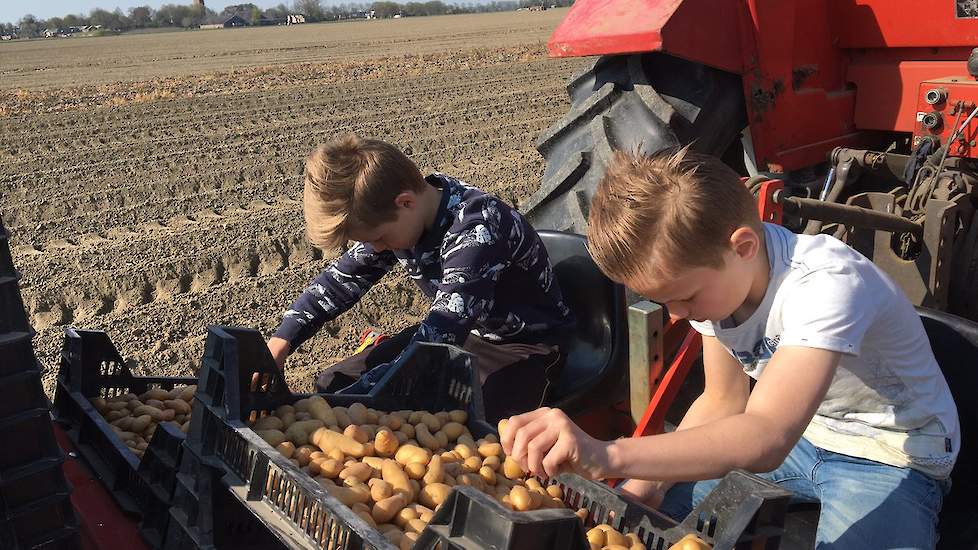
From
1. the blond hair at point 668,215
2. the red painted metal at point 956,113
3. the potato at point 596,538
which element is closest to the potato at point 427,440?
the potato at point 596,538

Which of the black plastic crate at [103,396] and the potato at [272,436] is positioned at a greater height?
the potato at [272,436]

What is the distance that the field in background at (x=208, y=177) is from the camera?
4281mm

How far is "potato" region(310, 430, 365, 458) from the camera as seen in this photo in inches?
Result: 68.7

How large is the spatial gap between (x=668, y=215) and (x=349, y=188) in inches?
40.3

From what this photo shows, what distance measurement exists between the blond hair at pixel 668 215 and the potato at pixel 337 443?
60cm

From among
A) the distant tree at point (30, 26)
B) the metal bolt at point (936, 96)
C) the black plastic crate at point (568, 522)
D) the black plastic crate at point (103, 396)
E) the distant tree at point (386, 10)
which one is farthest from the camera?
the distant tree at point (386, 10)

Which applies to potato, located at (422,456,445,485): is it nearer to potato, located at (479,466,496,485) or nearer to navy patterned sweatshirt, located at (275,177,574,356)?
potato, located at (479,466,496,485)

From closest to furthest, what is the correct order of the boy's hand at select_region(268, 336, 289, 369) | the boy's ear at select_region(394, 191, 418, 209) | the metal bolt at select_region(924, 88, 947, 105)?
the boy's ear at select_region(394, 191, 418, 209)
the boy's hand at select_region(268, 336, 289, 369)
the metal bolt at select_region(924, 88, 947, 105)

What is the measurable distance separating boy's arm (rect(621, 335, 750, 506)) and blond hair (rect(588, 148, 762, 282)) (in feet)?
1.24

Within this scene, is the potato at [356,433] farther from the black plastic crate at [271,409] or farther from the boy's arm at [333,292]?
the boy's arm at [333,292]

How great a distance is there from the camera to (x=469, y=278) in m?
2.26

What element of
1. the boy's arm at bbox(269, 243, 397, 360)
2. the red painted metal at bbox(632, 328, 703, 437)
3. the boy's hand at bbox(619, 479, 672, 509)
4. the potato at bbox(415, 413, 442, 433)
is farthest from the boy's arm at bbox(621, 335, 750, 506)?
the boy's arm at bbox(269, 243, 397, 360)

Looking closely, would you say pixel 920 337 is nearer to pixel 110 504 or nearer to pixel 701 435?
pixel 701 435

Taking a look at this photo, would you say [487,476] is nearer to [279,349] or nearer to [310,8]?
[279,349]
